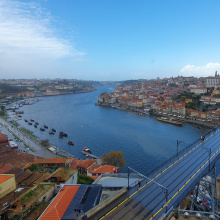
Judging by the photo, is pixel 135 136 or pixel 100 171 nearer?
pixel 100 171

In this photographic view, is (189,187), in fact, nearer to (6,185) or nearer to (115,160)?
(6,185)

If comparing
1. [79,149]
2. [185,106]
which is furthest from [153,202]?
[185,106]

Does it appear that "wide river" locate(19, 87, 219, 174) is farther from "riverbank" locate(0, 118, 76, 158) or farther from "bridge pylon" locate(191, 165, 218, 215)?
"bridge pylon" locate(191, 165, 218, 215)

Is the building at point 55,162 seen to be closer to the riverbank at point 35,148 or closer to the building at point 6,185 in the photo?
the riverbank at point 35,148

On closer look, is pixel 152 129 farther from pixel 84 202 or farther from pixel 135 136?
pixel 84 202

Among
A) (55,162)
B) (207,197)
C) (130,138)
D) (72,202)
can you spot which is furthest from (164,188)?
(130,138)

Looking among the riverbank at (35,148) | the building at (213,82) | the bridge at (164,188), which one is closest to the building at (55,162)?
the riverbank at (35,148)
